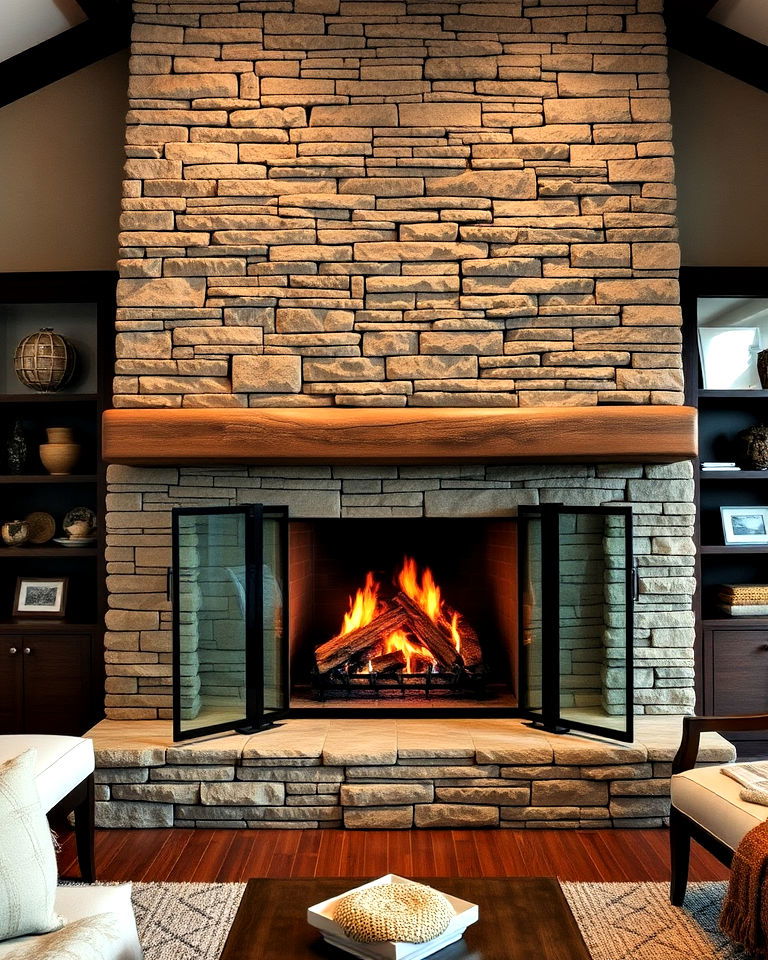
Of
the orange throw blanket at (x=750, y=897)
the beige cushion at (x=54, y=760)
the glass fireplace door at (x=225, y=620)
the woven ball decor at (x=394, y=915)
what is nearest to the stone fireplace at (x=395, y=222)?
the glass fireplace door at (x=225, y=620)

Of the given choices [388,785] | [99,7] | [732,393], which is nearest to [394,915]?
[388,785]

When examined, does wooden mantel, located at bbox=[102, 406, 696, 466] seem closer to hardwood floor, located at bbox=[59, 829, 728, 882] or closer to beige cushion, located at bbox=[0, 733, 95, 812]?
beige cushion, located at bbox=[0, 733, 95, 812]

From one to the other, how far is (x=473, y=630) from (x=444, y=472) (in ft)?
2.60

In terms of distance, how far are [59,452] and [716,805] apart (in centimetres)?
315

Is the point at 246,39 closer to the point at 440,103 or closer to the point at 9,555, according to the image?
the point at 440,103

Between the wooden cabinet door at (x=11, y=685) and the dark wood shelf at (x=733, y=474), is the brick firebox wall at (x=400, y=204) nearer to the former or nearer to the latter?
the dark wood shelf at (x=733, y=474)

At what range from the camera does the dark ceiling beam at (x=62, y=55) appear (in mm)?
4074

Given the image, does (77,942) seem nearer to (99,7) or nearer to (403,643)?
(403,643)

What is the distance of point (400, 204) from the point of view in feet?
12.4

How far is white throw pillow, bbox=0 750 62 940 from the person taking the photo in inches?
67.9

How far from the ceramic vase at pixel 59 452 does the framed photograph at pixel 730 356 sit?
3018 millimetres

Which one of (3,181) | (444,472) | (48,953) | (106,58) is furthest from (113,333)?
(48,953)

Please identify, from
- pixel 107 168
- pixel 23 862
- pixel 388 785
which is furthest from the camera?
pixel 107 168

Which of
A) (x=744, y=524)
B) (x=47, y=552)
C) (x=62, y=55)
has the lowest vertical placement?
(x=47, y=552)
